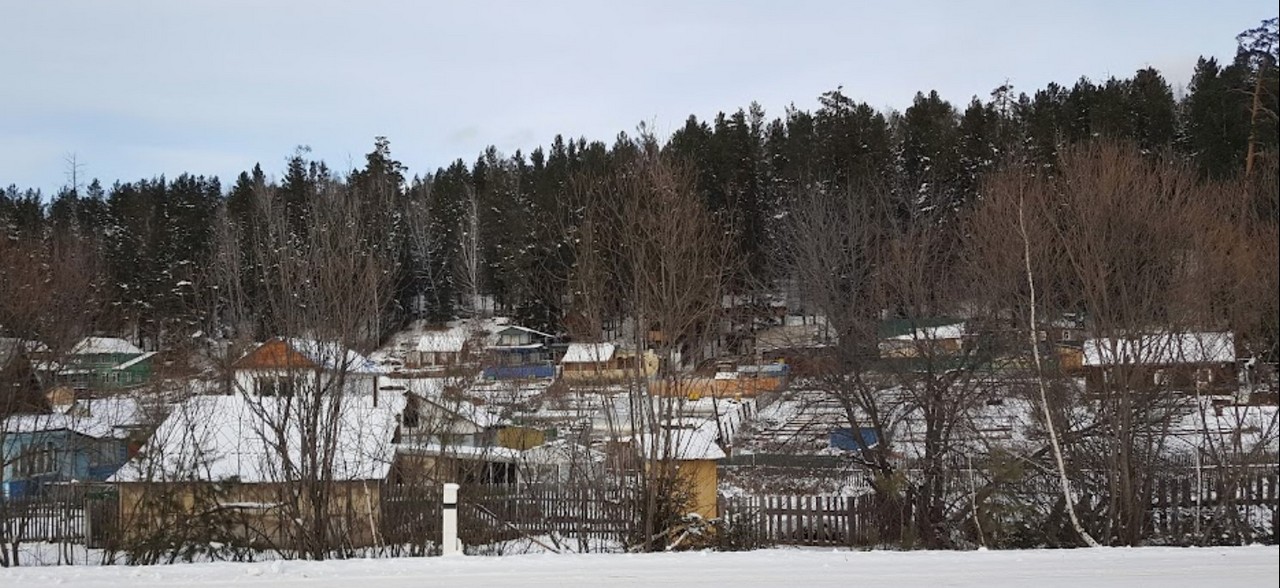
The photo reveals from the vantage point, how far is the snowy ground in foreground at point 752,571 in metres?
7.55

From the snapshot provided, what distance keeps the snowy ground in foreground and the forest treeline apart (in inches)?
116

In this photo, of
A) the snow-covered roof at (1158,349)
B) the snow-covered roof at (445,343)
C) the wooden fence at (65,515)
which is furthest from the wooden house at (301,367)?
the snow-covered roof at (1158,349)

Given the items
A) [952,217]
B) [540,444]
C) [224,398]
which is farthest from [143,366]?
Result: [952,217]

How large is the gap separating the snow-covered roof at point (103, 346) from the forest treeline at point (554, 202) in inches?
15.5

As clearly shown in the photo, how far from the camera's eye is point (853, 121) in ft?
155

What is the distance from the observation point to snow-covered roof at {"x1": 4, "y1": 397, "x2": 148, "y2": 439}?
496 inches

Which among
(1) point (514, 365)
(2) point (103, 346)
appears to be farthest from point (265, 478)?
(1) point (514, 365)

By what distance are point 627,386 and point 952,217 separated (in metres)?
10.3

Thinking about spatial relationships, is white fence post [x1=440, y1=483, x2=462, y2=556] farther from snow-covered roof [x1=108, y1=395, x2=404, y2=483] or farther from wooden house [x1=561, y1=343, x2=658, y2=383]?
wooden house [x1=561, y1=343, x2=658, y2=383]

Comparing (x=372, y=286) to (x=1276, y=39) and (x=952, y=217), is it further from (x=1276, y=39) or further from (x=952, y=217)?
(x=952, y=217)

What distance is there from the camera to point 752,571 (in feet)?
26.4

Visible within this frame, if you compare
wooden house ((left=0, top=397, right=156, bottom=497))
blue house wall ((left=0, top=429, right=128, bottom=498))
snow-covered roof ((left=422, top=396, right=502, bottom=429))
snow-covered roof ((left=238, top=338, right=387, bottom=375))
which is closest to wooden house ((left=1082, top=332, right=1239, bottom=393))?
snow-covered roof ((left=422, top=396, right=502, bottom=429))

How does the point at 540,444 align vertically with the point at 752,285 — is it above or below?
below

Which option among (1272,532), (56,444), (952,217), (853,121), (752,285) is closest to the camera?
(1272,532)
